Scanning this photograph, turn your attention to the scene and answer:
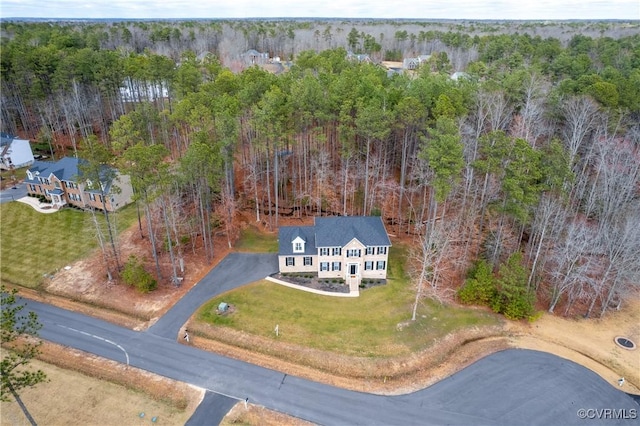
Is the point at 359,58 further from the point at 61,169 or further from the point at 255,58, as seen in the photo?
the point at 61,169

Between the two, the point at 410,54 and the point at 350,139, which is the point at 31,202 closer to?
the point at 350,139

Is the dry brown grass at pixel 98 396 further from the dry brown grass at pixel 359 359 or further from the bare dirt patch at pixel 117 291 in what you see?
the bare dirt patch at pixel 117 291

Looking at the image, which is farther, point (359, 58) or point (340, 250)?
point (359, 58)

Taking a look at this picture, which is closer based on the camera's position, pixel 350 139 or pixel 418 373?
pixel 418 373

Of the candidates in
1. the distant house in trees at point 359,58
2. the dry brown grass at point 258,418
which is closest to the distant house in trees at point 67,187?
the dry brown grass at point 258,418

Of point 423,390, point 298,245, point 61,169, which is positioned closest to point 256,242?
point 298,245

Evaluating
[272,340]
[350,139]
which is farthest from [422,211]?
[272,340]
